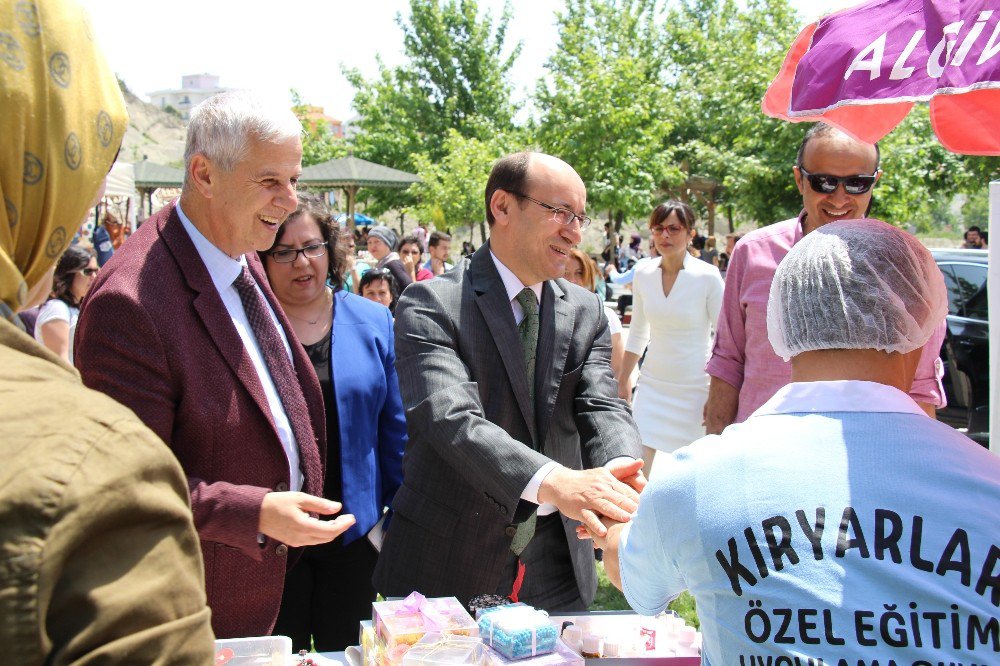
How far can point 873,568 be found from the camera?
4.76 feet

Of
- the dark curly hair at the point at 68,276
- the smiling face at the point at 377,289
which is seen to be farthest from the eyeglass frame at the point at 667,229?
the dark curly hair at the point at 68,276

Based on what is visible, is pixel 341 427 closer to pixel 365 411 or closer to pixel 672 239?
pixel 365 411

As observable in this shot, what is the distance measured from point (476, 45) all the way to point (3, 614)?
3108 centimetres

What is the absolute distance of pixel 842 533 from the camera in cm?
147

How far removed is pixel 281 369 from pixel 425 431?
18.3 inches

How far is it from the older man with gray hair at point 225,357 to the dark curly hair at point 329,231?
876mm

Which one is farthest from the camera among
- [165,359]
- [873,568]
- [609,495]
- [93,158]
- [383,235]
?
[383,235]

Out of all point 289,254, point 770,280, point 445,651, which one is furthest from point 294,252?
point 770,280

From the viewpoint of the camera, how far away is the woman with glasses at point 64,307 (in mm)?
5504

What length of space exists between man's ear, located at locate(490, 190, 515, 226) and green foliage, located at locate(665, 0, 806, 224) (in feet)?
45.9

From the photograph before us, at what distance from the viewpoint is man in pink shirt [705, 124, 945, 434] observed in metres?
3.14

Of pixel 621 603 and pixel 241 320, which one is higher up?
pixel 241 320

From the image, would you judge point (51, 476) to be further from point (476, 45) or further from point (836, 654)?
point (476, 45)

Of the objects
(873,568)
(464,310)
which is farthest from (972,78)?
(464,310)
